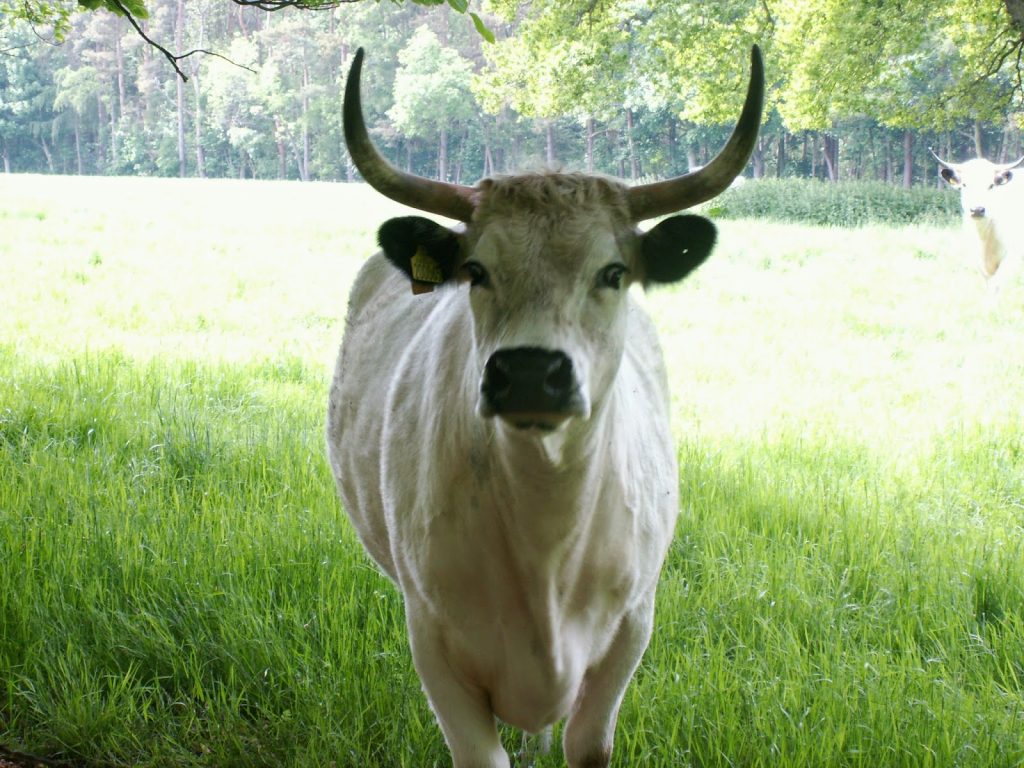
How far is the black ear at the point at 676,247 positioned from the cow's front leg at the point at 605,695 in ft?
3.42

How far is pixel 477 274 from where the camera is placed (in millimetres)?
2475

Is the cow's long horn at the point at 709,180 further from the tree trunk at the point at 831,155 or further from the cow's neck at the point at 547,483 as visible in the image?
the tree trunk at the point at 831,155

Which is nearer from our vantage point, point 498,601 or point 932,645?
point 498,601

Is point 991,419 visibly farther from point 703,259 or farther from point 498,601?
point 498,601

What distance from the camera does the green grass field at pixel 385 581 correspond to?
3.28 m

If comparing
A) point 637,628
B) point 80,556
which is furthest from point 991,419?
point 80,556

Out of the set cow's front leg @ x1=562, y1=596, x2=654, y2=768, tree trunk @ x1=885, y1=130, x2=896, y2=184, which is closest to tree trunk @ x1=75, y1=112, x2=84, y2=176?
tree trunk @ x1=885, y1=130, x2=896, y2=184

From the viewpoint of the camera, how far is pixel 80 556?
4.23 metres

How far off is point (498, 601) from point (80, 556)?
248 cm

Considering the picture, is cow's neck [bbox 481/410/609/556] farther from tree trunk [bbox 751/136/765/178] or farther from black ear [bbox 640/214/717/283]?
tree trunk [bbox 751/136/765/178]

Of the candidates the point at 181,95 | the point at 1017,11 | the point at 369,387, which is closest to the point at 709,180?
the point at 369,387

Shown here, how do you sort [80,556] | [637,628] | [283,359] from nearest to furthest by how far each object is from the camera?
[637,628]
[80,556]
[283,359]

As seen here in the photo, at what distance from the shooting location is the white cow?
2.41m

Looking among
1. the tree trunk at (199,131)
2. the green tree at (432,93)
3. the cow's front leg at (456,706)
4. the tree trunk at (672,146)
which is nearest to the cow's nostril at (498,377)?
the cow's front leg at (456,706)
